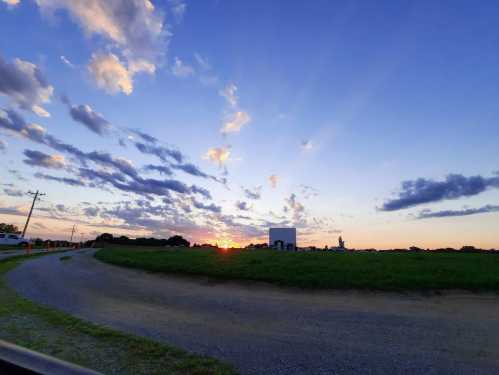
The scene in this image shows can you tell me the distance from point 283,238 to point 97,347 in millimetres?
44320

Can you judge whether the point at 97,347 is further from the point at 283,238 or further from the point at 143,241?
the point at 143,241

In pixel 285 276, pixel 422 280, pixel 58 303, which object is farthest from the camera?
pixel 285 276

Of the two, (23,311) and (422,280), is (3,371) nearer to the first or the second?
(23,311)

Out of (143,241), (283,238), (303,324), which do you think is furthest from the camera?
(143,241)

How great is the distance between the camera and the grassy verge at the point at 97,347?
188 inches

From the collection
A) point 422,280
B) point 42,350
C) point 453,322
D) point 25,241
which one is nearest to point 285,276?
point 422,280

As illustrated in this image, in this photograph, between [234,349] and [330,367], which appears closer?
[330,367]

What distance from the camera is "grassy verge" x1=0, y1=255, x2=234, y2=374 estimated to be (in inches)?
188

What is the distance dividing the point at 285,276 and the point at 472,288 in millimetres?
7850

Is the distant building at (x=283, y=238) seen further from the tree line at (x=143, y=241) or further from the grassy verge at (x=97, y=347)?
the grassy verge at (x=97, y=347)

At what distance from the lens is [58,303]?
401 inches

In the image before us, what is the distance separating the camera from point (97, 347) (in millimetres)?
5621

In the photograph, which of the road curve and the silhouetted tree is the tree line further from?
the road curve

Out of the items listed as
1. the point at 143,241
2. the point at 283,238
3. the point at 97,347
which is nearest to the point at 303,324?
the point at 97,347
